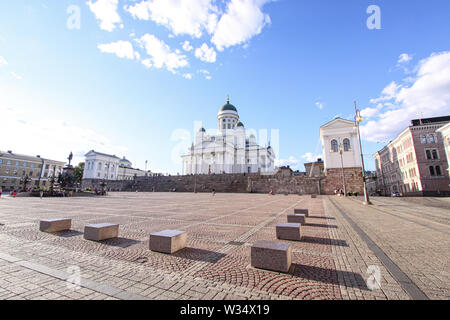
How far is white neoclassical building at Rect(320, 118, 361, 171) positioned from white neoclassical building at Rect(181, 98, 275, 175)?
92.7 feet

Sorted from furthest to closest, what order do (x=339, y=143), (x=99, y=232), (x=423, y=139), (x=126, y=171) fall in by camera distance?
(x=126, y=171), (x=339, y=143), (x=423, y=139), (x=99, y=232)

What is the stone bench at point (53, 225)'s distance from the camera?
272 inches

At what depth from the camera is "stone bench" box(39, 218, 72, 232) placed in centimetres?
691

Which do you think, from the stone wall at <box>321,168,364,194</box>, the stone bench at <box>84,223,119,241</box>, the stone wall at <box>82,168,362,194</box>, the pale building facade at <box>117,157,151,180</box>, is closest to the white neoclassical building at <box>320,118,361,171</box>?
the stone wall at <box>321,168,364,194</box>

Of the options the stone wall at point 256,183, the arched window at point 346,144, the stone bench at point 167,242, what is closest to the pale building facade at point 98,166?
the stone wall at point 256,183

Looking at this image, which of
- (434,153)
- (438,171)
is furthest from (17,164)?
(438,171)

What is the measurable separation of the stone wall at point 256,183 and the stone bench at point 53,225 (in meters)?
36.6

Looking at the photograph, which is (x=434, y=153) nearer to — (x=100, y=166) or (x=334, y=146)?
(x=334, y=146)

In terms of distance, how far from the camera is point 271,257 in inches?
155

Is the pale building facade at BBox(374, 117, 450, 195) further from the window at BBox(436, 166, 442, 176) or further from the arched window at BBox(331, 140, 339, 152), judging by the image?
the arched window at BBox(331, 140, 339, 152)

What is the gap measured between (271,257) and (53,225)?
7.52 m

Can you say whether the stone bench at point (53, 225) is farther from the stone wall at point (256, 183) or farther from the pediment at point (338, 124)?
the pediment at point (338, 124)
